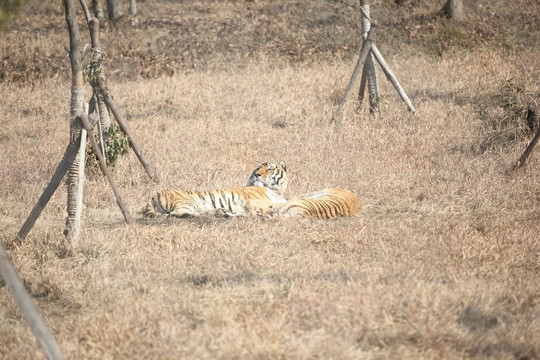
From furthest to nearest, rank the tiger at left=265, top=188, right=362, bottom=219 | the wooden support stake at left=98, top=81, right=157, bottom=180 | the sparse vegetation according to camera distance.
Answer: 1. the sparse vegetation
2. the wooden support stake at left=98, top=81, right=157, bottom=180
3. the tiger at left=265, top=188, right=362, bottom=219

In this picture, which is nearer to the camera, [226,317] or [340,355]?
[340,355]

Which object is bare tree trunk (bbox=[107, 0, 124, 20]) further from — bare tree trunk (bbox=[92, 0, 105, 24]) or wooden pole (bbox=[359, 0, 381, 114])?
wooden pole (bbox=[359, 0, 381, 114])

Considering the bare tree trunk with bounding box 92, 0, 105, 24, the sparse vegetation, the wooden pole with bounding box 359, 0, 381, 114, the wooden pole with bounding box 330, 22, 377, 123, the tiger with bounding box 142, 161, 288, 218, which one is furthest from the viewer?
the bare tree trunk with bounding box 92, 0, 105, 24

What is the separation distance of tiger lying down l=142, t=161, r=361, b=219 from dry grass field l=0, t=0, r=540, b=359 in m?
0.22

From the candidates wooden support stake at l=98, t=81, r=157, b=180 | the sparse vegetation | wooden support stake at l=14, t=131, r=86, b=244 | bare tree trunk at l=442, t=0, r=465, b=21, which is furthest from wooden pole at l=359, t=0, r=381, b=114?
bare tree trunk at l=442, t=0, r=465, b=21

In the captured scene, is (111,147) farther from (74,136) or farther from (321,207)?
(321,207)

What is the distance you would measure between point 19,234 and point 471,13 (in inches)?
658

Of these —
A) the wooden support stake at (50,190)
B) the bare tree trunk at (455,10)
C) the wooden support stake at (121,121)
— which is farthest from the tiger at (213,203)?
the bare tree trunk at (455,10)

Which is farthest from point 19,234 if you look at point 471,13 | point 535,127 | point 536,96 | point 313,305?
point 471,13

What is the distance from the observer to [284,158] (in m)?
9.62

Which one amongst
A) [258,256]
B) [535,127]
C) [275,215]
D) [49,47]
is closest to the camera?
[258,256]

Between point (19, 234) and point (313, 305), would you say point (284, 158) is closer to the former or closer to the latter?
point (19, 234)

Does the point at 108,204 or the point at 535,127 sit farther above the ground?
the point at 535,127

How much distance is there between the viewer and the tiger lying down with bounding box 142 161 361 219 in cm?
688
